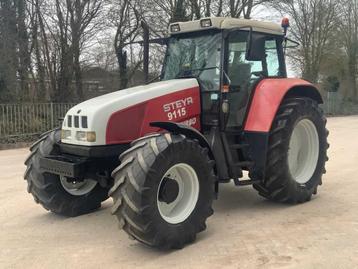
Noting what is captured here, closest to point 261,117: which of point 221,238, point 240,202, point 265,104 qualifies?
point 265,104

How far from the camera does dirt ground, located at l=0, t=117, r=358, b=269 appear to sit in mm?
4414

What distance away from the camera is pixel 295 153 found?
22.4 feet

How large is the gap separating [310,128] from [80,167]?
132 inches

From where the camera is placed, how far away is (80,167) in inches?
201

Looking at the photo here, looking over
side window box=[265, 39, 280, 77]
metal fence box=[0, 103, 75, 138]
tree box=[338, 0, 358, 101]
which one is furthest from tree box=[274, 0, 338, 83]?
side window box=[265, 39, 280, 77]

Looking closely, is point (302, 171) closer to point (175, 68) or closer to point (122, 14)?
point (175, 68)

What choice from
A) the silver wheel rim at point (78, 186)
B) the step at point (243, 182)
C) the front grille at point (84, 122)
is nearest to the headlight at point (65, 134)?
the front grille at point (84, 122)

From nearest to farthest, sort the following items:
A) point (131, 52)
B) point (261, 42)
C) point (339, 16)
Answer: point (261, 42) < point (131, 52) < point (339, 16)

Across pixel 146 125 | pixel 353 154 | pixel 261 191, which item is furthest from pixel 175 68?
pixel 353 154

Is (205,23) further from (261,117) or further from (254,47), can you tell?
(261,117)

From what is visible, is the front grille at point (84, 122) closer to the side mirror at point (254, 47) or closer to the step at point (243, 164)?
the step at point (243, 164)

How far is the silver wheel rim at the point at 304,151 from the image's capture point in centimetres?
672

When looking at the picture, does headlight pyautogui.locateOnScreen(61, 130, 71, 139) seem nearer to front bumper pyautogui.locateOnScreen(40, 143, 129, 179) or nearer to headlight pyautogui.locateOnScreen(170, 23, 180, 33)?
front bumper pyautogui.locateOnScreen(40, 143, 129, 179)

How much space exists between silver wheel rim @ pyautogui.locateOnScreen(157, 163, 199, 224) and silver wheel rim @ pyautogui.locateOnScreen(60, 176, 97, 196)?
1394 millimetres
